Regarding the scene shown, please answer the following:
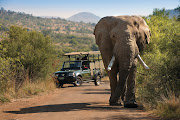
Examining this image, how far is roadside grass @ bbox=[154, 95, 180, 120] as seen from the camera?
7.82 m

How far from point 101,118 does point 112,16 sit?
4.68 m

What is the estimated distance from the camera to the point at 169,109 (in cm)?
836

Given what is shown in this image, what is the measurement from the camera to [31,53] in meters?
17.7

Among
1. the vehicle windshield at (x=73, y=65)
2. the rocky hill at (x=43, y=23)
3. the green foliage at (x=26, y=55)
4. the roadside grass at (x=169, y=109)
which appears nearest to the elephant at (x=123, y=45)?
the roadside grass at (x=169, y=109)

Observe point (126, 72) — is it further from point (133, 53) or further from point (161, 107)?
point (161, 107)

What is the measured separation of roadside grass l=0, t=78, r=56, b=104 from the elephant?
14.9 feet

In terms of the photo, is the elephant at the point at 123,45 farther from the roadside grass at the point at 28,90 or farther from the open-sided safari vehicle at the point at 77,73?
the open-sided safari vehicle at the point at 77,73

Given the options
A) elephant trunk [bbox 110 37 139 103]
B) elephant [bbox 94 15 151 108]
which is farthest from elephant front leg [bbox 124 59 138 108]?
elephant trunk [bbox 110 37 139 103]

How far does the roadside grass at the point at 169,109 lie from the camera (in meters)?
7.82

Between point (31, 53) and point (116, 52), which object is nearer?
point (116, 52)

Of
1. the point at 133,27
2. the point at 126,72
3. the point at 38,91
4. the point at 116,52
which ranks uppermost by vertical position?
the point at 133,27

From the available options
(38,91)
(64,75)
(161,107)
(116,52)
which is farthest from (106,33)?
(64,75)

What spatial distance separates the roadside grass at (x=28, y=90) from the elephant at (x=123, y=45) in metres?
4.53

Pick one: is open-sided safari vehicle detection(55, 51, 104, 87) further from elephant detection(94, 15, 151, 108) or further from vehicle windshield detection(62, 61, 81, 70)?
elephant detection(94, 15, 151, 108)
